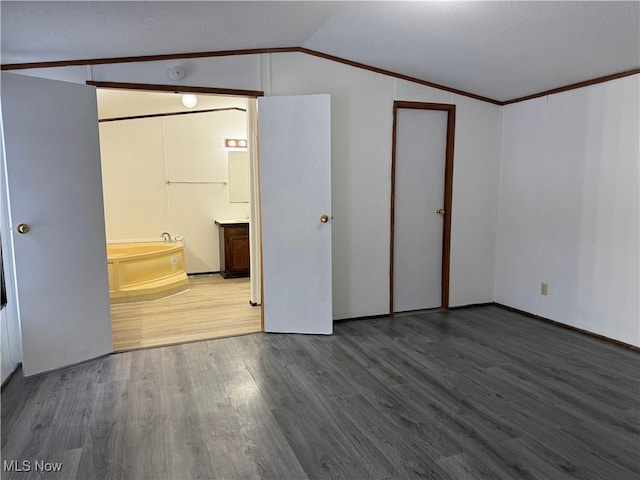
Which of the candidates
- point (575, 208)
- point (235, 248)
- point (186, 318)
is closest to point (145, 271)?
point (186, 318)

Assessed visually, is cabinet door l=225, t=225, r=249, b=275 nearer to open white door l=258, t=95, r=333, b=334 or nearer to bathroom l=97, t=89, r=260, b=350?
bathroom l=97, t=89, r=260, b=350

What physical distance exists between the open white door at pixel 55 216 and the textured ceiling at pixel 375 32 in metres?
0.36

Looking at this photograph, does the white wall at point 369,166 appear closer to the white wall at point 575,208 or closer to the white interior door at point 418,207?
the white interior door at point 418,207

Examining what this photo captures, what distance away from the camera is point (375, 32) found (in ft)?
9.98

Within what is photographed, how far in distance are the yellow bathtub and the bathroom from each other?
0.01 m

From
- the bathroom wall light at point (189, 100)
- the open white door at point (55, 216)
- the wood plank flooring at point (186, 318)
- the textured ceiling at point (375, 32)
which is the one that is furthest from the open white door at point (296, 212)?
the bathroom wall light at point (189, 100)

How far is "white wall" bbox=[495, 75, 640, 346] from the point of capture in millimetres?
3211

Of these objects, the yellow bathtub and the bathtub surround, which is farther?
the bathtub surround

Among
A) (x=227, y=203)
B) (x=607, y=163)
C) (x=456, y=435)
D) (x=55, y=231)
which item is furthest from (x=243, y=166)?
(x=456, y=435)

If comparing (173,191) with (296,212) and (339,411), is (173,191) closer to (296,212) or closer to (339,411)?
(296,212)

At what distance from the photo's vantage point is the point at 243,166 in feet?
20.8

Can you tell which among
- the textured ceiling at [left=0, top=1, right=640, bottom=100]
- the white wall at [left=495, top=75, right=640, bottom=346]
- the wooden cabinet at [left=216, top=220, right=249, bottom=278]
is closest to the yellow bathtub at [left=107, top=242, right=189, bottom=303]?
the wooden cabinet at [left=216, top=220, right=249, bottom=278]

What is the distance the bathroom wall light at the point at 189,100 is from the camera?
5.11m

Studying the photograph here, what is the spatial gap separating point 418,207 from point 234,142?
3.36m
